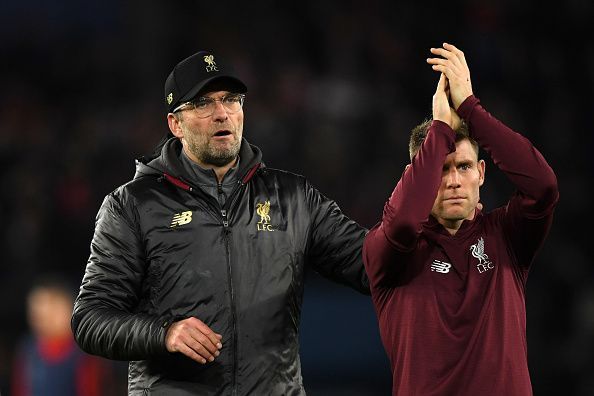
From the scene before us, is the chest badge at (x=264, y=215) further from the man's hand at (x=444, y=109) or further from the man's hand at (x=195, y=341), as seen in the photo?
the man's hand at (x=444, y=109)

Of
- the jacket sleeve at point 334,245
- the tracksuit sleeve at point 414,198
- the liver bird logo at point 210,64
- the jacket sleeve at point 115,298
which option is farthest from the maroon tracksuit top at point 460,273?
the liver bird logo at point 210,64

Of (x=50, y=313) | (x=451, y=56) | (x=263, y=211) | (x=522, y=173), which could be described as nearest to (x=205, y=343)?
(x=263, y=211)

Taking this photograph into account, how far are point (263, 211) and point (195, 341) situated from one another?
2.46 ft

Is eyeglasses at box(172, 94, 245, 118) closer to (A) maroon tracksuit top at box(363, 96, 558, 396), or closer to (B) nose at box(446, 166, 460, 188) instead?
(A) maroon tracksuit top at box(363, 96, 558, 396)

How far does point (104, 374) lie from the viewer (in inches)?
304

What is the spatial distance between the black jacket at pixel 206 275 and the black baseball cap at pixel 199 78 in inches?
9.9

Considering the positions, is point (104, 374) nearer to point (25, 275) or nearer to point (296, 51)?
point (25, 275)

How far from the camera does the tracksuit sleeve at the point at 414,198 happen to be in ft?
12.1

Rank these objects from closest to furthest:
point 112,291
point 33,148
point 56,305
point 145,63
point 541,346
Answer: point 112,291
point 56,305
point 541,346
point 33,148
point 145,63

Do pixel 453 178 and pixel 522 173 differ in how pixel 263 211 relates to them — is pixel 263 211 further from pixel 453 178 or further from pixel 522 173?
pixel 522 173

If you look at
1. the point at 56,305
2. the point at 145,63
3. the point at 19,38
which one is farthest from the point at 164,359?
the point at 19,38

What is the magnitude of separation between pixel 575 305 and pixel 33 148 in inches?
201

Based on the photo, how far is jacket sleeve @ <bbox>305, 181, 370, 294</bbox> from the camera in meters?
4.32

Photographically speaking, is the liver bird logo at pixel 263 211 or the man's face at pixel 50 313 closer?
the liver bird logo at pixel 263 211
